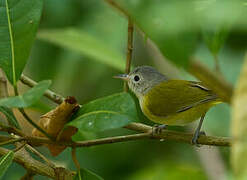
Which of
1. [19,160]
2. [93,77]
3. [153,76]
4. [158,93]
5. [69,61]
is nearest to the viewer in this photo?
[19,160]

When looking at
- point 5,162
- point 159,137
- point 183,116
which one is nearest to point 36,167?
point 5,162

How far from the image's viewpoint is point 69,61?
4.50 metres

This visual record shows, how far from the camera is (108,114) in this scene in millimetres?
1660

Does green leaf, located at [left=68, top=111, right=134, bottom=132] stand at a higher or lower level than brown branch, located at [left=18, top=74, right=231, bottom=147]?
higher

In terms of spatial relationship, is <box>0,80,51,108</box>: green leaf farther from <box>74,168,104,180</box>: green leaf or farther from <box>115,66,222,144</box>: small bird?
<box>115,66,222,144</box>: small bird

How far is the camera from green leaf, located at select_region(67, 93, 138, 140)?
1.59 m

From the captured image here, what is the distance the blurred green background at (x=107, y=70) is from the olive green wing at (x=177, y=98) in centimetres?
18

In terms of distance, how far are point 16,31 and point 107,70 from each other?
303 centimetres

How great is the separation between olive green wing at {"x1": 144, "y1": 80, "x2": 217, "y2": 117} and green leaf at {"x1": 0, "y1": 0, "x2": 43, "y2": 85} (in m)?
1.67

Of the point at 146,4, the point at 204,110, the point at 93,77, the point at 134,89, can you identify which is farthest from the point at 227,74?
the point at 146,4

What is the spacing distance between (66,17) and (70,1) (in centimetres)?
31

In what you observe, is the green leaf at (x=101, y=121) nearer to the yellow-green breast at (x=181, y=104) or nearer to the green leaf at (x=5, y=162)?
the green leaf at (x=5, y=162)

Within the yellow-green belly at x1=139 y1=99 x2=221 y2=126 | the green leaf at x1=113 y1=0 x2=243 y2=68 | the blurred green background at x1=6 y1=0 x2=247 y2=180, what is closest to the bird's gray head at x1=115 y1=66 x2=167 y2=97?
the blurred green background at x1=6 y1=0 x2=247 y2=180

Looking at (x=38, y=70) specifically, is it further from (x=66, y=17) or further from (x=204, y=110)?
(x=204, y=110)
